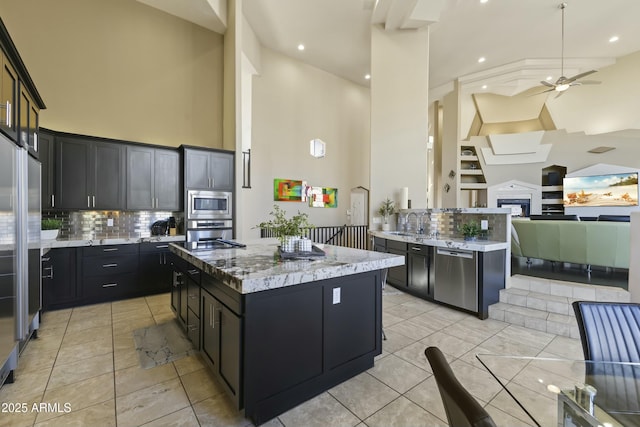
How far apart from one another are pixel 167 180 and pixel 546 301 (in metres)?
5.74

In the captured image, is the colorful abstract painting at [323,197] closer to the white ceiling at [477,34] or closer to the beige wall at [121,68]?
the beige wall at [121,68]

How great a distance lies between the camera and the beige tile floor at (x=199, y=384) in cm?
176

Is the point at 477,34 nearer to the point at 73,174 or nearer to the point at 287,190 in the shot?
the point at 287,190

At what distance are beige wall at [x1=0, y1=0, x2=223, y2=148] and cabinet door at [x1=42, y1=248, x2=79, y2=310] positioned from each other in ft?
6.45

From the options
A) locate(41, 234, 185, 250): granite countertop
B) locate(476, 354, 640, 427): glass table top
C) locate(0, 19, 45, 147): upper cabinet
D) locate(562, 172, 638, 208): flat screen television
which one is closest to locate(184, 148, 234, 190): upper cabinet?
locate(41, 234, 185, 250): granite countertop

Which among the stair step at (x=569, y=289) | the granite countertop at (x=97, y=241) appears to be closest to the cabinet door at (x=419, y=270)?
the stair step at (x=569, y=289)

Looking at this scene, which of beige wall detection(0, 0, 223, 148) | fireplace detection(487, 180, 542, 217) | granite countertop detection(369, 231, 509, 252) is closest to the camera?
granite countertop detection(369, 231, 509, 252)

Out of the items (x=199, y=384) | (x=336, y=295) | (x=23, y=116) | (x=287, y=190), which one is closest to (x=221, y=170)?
(x=23, y=116)

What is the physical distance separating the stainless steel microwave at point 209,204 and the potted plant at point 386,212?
9.89ft

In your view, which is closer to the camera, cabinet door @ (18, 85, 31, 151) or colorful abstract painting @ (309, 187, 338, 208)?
cabinet door @ (18, 85, 31, 151)

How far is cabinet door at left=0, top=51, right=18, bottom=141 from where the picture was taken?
200 centimetres

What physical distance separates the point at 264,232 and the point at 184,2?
4651 millimetres

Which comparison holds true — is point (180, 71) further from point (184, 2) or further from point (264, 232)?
point (264, 232)

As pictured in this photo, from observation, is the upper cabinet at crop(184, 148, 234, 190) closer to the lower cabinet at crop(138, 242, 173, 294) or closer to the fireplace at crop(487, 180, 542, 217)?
the lower cabinet at crop(138, 242, 173, 294)
